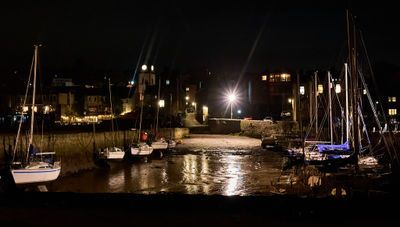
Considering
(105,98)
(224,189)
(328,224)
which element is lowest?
(224,189)

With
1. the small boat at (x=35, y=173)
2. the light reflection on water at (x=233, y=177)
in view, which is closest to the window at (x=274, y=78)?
the light reflection on water at (x=233, y=177)

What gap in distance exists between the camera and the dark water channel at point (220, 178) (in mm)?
20438

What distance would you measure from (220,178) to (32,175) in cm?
1343

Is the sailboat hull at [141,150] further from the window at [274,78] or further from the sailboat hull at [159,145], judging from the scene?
the window at [274,78]

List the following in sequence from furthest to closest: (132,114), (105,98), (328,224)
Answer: (105,98), (132,114), (328,224)

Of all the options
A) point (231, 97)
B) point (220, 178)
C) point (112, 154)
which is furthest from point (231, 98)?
point (220, 178)

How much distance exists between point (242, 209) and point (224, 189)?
13500mm

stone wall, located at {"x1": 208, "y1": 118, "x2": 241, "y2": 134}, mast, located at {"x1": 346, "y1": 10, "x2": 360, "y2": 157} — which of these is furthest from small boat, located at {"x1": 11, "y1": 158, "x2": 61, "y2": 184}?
stone wall, located at {"x1": 208, "y1": 118, "x2": 241, "y2": 134}

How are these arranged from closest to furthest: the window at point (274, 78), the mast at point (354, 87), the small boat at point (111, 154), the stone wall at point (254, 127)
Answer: the mast at point (354, 87) < the small boat at point (111, 154) < the stone wall at point (254, 127) < the window at point (274, 78)

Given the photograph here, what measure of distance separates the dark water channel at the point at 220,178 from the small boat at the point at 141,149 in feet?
3.90

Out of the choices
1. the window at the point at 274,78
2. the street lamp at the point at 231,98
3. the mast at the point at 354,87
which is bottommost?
the mast at the point at 354,87

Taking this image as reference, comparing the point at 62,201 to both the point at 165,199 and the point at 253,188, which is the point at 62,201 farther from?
the point at 253,188

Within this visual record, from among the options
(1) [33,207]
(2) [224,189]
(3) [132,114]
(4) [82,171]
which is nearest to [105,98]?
(3) [132,114]

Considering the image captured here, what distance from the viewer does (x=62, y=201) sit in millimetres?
11578
